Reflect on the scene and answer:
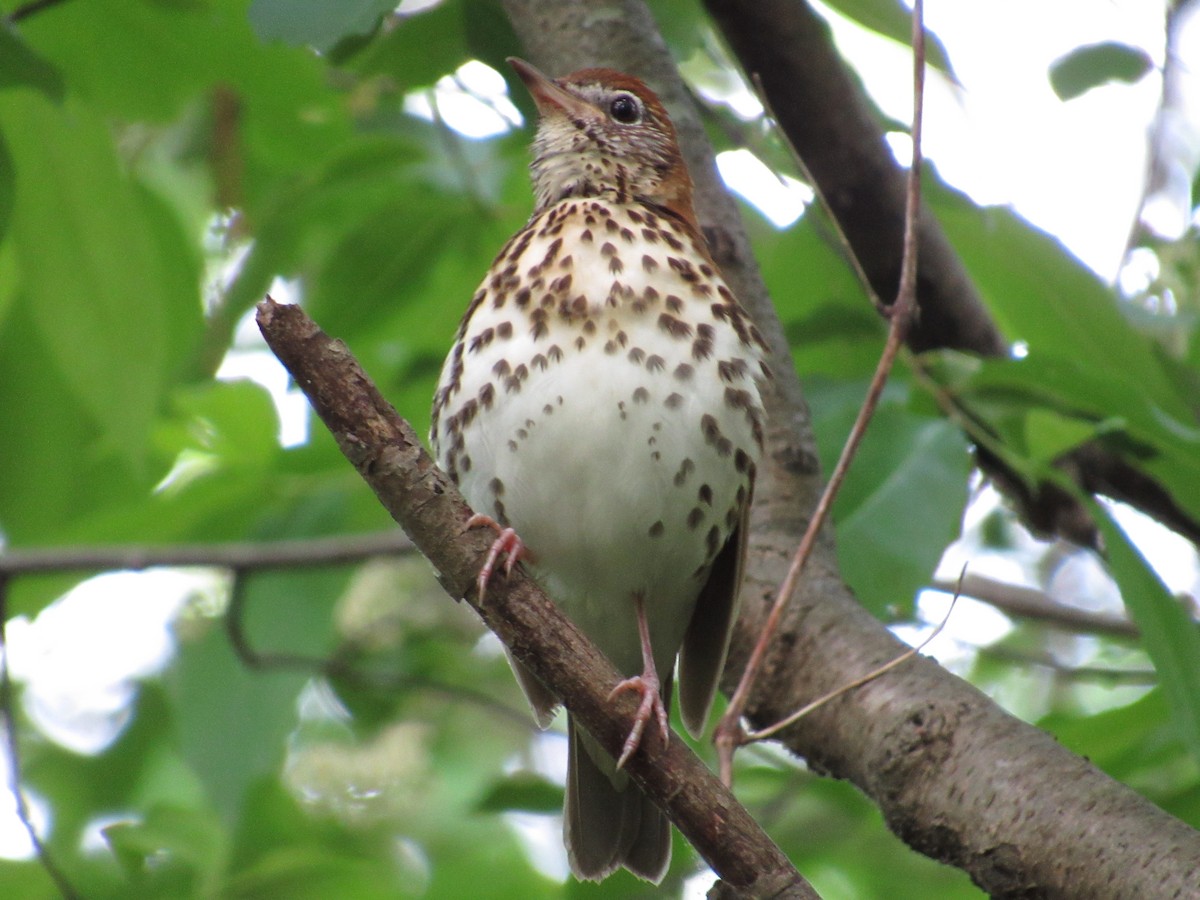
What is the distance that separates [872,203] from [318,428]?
1.78 meters

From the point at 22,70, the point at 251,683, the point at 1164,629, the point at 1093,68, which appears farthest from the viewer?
the point at 251,683

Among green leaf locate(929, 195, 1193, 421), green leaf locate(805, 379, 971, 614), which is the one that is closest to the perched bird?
green leaf locate(805, 379, 971, 614)

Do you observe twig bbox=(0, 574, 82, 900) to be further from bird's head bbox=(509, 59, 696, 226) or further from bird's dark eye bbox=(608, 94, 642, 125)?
bird's dark eye bbox=(608, 94, 642, 125)

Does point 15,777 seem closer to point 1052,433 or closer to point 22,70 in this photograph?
point 22,70

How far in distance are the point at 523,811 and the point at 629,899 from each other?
0.41m

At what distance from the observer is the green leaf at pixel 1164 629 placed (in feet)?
8.93

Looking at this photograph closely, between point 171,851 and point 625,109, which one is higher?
point 625,109

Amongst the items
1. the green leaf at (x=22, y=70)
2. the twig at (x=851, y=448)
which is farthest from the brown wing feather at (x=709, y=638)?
the green leaf at (x=22, y=70)

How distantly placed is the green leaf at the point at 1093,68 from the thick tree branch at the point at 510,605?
2298 mm

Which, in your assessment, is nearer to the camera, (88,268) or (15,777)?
(88,268)

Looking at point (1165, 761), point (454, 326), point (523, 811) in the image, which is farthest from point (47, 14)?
point (1165, 761)

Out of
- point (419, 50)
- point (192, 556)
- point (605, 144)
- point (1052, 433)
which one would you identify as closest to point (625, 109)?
point (605, 144)

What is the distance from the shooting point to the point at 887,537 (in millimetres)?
3242

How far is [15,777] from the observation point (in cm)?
397
